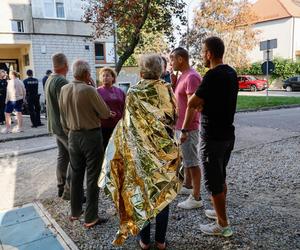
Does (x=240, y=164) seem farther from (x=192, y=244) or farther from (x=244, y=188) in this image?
(x=192, y=244)

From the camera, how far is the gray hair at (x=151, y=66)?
10.5 ft

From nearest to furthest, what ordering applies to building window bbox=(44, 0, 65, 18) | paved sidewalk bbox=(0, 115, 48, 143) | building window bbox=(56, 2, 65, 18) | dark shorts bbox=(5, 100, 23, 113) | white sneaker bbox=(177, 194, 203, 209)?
Result: white sneaker bbox=(177, 194, 203, 209) → paved sidewalk bbox=(0, 115, 48, 143) → dark shorts bbox=(5, 100, 23, 113) → building window bbox=(44, 0, 65, 18) → building window bbox=(56, 2, 65, 18)

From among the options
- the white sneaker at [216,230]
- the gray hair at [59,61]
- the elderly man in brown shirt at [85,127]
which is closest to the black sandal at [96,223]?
the elderly man in brown shirt at [85,127]

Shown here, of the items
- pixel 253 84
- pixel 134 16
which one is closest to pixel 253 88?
pixel 253 84

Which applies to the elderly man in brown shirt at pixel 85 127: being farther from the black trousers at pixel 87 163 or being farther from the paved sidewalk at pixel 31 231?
the paved sidewalk at pixel 31 231

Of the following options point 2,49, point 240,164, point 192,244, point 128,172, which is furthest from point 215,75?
point 2,49

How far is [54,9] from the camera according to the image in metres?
19.9

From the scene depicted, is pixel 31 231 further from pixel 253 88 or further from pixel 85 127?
pixel 253 88

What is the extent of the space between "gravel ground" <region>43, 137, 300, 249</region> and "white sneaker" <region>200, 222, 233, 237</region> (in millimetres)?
59

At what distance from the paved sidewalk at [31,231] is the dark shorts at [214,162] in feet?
5.07

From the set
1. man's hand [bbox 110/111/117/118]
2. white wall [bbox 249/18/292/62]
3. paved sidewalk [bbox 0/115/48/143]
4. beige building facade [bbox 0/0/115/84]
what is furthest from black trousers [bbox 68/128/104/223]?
white wall [bbox 249/18/292/62]

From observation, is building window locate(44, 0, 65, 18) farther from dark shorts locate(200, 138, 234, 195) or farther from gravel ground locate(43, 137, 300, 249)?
dark shorts locate(200, 138, 234, 195)

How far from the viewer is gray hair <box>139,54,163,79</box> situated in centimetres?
321

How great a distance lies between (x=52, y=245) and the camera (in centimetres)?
352
